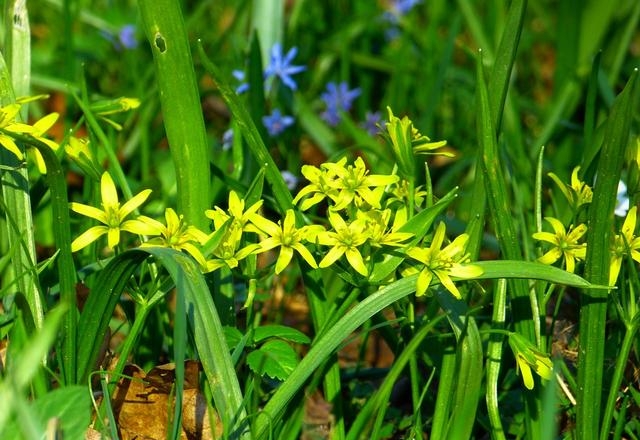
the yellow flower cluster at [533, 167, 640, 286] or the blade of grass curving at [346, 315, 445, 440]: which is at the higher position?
the yellow flower cluster at [533, 167, 640, 286]

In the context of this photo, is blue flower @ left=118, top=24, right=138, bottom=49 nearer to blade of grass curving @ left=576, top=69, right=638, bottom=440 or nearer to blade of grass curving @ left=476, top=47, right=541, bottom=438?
blade of grass curving @ left=476, top=47, right=541, bottom=438

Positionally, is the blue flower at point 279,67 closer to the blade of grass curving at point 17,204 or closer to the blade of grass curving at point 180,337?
the blade of grass curving at point 17,204

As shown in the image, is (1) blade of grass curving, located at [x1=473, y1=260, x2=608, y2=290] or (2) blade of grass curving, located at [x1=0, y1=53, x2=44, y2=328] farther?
(2) blade of grass curving, located at [x1=0, y1=53, x2=44, y2=328]

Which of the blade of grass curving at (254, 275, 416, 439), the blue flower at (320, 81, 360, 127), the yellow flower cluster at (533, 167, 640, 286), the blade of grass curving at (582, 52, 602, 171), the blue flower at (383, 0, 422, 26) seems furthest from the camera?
the blue flower at (383, 0, 422, 26)

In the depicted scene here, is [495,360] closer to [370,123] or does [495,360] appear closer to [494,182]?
[494,182]

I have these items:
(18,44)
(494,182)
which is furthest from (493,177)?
(18,44)

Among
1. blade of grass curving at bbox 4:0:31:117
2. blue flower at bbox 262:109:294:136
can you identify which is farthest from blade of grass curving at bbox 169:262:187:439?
blue flower at bbox 262:109:294:136

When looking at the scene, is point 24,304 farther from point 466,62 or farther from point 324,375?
point 466,62
